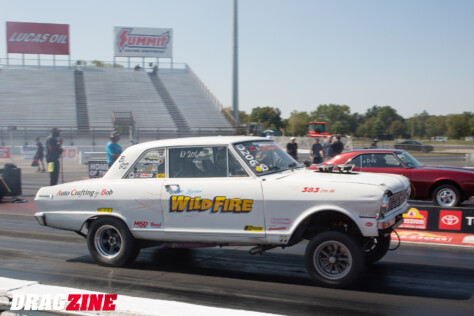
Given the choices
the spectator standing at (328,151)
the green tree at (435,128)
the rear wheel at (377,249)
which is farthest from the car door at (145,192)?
the green tree at (435,128)

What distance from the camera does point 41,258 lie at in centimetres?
739

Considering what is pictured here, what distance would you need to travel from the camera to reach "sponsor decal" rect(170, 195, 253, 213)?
5918 millimetres

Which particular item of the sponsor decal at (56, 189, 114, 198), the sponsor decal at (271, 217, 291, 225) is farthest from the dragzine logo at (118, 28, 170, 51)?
the sponsor decal at (271, 217, 291, 225)

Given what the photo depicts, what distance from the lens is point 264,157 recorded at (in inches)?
254

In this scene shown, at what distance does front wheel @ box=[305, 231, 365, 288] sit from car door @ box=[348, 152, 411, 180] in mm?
6575

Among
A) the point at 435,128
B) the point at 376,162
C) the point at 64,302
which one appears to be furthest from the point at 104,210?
the point at 435,128

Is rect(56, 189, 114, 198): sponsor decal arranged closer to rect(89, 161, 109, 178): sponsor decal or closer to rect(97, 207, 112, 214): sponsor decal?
rect(97, 207, 112, 214): sponsor decal

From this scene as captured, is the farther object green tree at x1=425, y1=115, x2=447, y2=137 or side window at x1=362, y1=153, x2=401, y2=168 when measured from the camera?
green tree at x1=425, y1=115, x2=447, y2=137

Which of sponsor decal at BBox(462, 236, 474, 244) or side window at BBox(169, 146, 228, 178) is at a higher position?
side window at BBox(169, 146, 228, 178)

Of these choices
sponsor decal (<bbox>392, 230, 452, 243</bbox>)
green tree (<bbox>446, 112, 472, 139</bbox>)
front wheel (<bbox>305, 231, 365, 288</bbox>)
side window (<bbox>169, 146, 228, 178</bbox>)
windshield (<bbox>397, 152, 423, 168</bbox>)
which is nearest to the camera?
front wheel (<bbox>305, 231, 365, 288</bbox>)

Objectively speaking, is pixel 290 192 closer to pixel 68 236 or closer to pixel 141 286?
pixel 141 286

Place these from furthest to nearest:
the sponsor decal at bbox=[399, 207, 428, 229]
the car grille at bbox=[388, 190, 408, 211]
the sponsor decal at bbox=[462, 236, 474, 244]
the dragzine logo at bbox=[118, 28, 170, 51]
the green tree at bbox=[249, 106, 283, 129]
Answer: the green tree at bbox=[249, 106, 283, 129]
the dragzine logo at bbox=[118, 28, 170, 51]
the sponsor decal at bbox=[399, 207, 428, 229]
the sponsor decal at bbox=[462, 236, 474, 244]
the car grille at bbox=[388, 190, 408, 211]

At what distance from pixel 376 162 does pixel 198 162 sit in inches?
270

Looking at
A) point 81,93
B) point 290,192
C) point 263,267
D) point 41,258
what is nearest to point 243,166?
point 290,192
